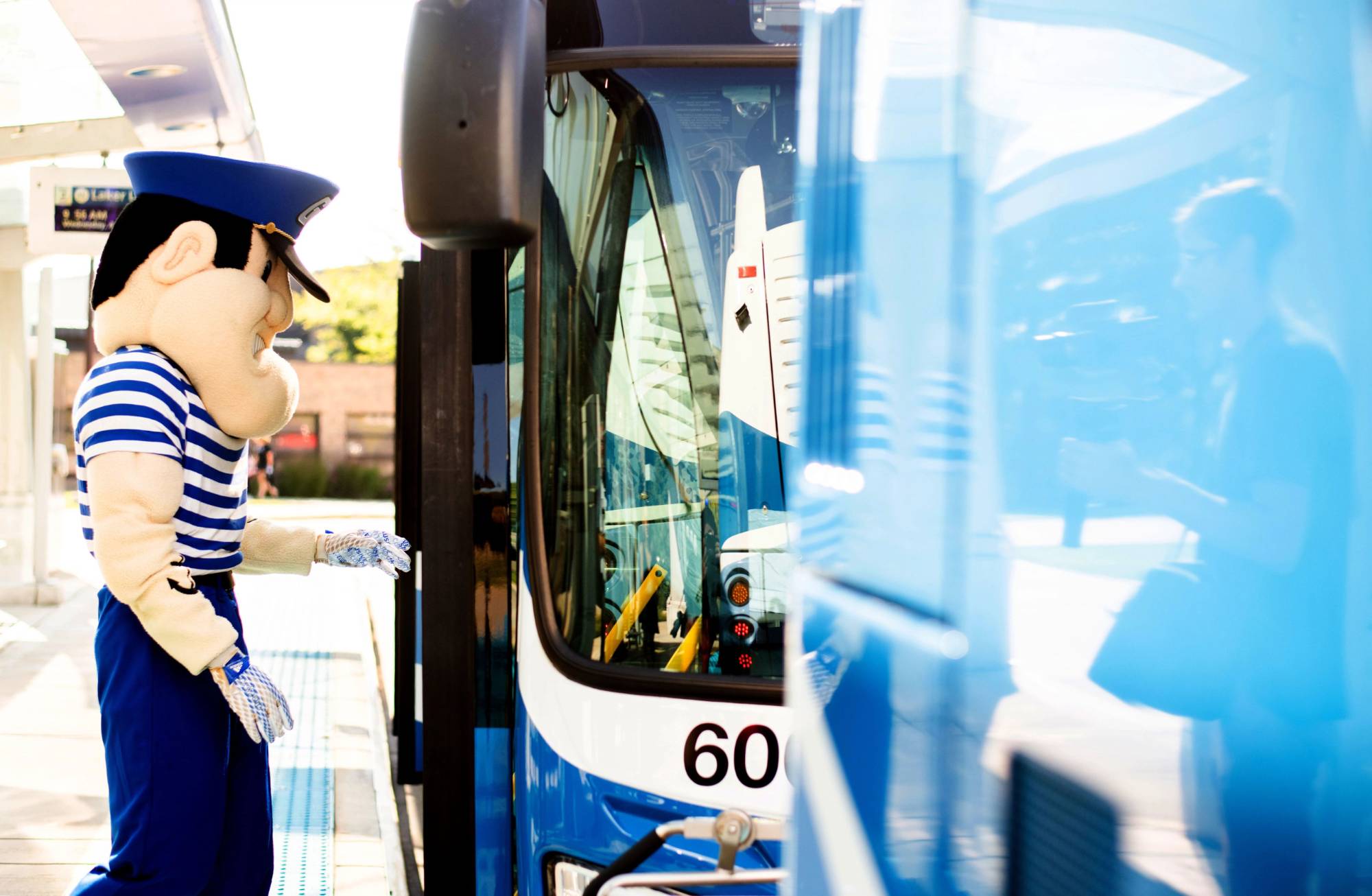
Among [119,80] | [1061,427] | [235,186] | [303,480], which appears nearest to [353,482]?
[303,480]

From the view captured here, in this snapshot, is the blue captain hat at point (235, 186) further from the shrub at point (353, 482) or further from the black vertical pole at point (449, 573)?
the shrub at point (353, 482)

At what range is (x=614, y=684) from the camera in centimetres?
281

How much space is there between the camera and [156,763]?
3170 millimetres

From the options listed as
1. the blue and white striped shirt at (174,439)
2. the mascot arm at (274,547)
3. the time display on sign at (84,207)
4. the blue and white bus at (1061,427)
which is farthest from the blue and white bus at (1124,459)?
the time display on sign at (84,207)

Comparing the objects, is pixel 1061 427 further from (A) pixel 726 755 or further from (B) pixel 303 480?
(B) pixel 303 480

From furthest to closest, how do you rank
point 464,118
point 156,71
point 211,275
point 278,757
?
Result: point 156,71
point 278,757
point 211,275
point 464,118

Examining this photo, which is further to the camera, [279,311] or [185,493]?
[279,311]

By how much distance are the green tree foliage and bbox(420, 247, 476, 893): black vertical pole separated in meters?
43.3

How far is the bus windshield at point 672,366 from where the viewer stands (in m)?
2.81

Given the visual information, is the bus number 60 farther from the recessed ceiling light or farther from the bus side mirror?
the recessed ceiling light

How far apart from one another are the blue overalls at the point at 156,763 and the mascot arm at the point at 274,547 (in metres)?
0.57

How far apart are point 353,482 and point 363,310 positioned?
11.5 m

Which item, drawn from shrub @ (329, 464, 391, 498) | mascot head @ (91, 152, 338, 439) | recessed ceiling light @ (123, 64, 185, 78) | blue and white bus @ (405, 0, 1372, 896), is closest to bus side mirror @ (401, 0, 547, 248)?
blue and white bus @ (405, 0, 1372, 896)

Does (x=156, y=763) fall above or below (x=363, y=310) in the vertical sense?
below
